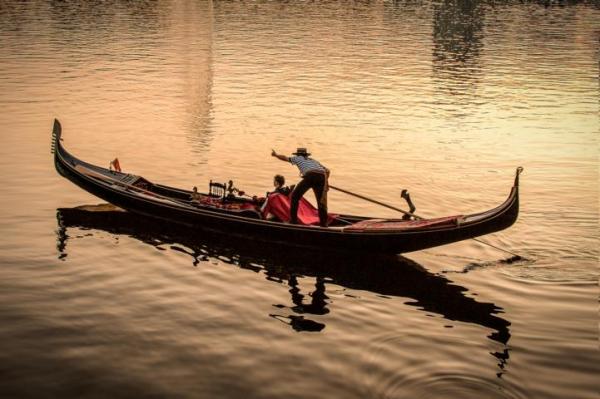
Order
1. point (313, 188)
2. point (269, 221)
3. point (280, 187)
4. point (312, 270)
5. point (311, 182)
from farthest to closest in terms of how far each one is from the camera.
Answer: point (280, 187) < point (269, 221) < point (313, 188) < point (311, 182) < point (312, 270)

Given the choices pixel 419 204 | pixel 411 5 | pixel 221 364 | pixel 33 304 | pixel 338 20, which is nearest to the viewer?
pixel 221 364

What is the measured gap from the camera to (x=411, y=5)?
4136 inches

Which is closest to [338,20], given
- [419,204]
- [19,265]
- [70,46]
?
[70,46]

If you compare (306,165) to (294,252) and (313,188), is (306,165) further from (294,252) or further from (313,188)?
(294,252)

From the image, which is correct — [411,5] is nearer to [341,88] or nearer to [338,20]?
[338,20]

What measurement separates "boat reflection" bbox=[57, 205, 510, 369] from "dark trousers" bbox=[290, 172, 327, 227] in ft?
2.71

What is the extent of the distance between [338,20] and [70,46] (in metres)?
34.8

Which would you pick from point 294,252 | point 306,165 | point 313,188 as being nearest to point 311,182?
point 313,188

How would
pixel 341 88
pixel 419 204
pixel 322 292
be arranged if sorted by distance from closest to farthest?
pixel 322 292 < pixel 419 204 < pixel 341 88

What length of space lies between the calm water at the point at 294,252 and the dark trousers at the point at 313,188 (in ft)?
2.94

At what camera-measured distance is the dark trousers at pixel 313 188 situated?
17172 millimetres

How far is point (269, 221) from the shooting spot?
695 inches

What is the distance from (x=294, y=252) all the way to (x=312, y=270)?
1007mm

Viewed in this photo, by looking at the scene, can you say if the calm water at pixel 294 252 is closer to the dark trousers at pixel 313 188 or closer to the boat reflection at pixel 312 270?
the boat reflection at pixel 312 270
